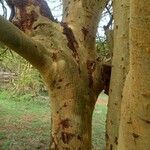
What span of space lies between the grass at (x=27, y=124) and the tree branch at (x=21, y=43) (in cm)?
404

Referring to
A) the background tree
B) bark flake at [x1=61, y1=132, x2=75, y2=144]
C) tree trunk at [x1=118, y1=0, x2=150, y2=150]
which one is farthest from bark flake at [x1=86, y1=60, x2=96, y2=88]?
tree trunk at [x1=118, y1=0, x2=150, y2=150]

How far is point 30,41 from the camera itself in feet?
4.69

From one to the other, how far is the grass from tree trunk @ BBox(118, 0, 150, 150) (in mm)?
4611

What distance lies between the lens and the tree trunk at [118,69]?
1638 mm

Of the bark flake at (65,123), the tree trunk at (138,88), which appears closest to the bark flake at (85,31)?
the bark flake at (65,123)

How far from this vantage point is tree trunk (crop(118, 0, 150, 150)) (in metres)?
0.80

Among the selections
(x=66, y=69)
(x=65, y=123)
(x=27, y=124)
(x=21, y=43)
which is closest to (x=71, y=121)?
(x=65, y=123)

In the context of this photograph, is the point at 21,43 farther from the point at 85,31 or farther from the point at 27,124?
the point at 27,124

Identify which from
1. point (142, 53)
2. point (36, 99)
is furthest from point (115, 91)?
point (36, 99)

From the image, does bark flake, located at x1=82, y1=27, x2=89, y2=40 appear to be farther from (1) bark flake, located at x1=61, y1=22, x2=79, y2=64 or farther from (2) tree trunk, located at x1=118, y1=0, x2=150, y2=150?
(2) tree trunk, located at x1=118, y1=0, x2=150, y2=150

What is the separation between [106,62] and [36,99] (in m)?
8.61

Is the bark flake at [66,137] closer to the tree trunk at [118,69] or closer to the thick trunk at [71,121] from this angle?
the thick trunk at [71,121]

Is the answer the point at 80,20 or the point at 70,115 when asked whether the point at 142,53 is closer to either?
the point at 70,115

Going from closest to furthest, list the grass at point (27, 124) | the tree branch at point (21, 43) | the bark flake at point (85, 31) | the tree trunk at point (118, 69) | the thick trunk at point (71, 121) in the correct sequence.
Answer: the tree branch at point (21, 43) < the tree trunk at point (118, 69) < the thick trunk at point (71, 121) < the bark flake at point (85, 31) < the grass at point (27, 124)
